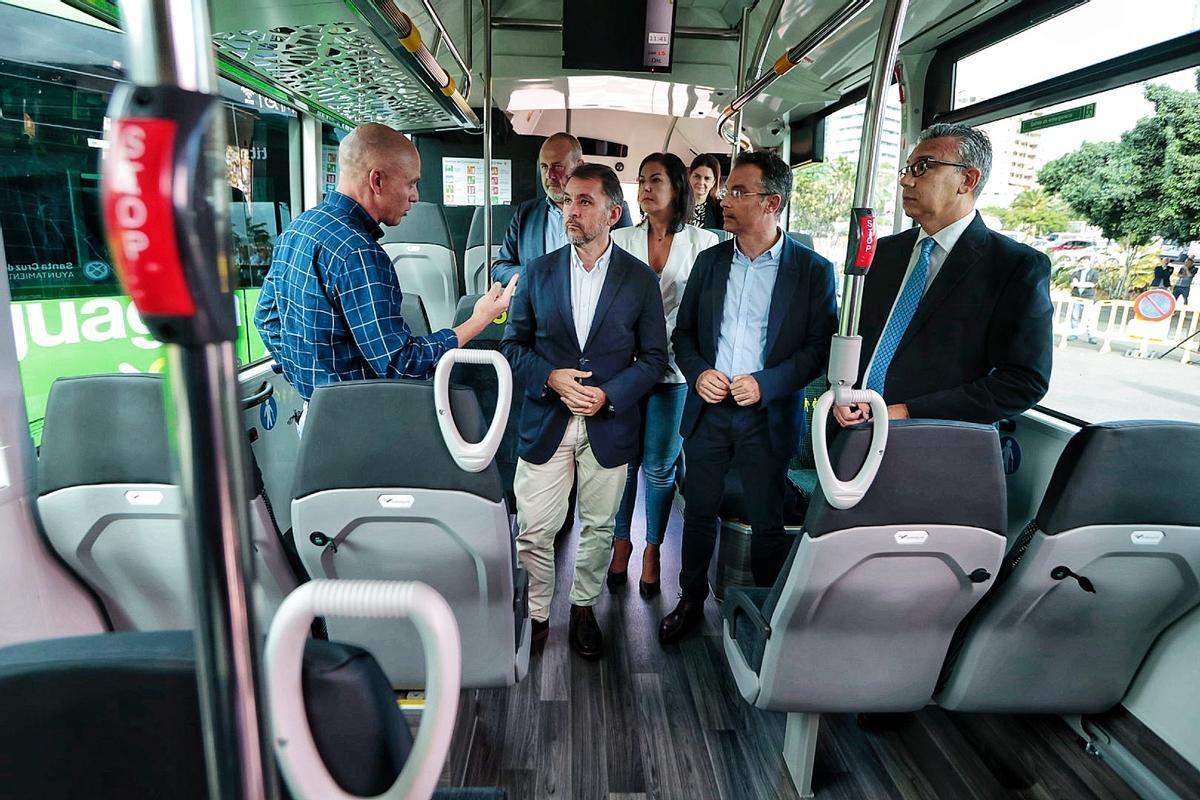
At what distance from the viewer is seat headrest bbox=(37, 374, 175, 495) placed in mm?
1469

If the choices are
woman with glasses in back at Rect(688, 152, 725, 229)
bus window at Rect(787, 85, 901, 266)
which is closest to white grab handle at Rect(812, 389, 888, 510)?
bus window at Rect(787, 85, 901, 266)

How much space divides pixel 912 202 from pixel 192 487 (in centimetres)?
228

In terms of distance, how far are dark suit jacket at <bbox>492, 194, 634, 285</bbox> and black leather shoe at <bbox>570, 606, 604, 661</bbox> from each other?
5.30ft

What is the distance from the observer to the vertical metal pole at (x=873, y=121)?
1.25 m

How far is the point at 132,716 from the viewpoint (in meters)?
0.58

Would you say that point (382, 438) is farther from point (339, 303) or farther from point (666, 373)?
point (666, 373)

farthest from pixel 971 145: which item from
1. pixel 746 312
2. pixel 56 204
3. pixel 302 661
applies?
pixel 56 204

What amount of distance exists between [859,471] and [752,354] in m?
1.21

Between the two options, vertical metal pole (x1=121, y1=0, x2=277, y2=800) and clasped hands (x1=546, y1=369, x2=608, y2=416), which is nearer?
vertical metal pole (x1=121, y1=0, x2=277, y2=800)

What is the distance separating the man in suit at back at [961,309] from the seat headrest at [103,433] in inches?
67.9

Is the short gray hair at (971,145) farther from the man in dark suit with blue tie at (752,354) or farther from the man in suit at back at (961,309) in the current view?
the man in dark suit with blue tie at (752,354)

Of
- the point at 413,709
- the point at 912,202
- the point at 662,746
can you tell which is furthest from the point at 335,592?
the point at 912,202

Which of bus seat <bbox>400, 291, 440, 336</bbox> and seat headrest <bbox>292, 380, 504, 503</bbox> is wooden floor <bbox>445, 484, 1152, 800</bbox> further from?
bus seat <bbox>400, 291, 440, 336</bbox>

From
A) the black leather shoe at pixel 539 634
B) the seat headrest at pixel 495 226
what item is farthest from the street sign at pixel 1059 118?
the seat headrest at pixel 495 226
